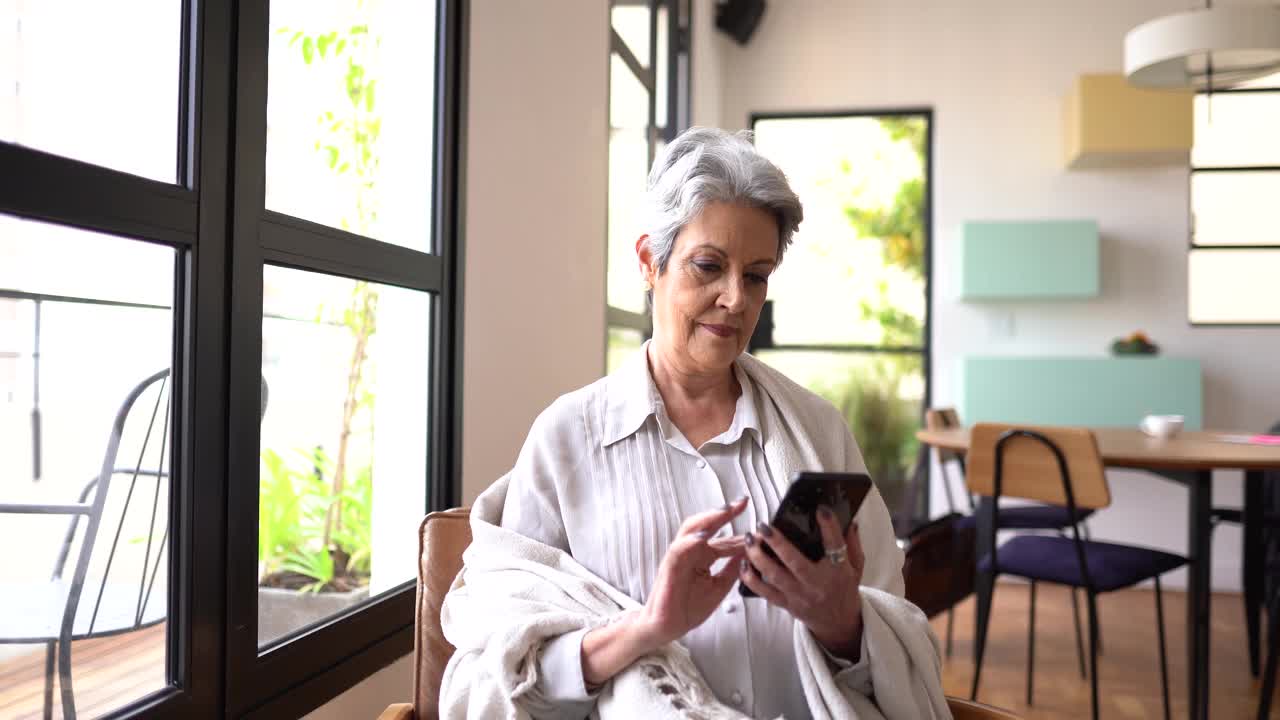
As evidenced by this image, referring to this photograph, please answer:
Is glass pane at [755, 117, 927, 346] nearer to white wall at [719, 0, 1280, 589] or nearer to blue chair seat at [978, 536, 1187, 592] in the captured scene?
white wall at [719, 0, 1280, 589]

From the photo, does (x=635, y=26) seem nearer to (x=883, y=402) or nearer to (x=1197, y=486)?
(x=883, y=402)

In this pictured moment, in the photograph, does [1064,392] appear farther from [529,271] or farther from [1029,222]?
[529,271]

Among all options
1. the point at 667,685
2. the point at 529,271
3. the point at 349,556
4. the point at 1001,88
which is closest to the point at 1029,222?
the point at 1001,88

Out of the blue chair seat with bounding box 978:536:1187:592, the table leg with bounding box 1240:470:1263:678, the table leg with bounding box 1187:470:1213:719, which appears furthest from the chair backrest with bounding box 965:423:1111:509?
the table leg with bounding box 1240:470:1263:678

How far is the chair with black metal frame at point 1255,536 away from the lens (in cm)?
357

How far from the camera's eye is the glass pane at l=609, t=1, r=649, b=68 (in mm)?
4180

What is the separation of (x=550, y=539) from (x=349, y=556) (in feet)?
2.81

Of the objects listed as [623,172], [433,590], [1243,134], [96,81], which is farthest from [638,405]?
[1243,134]

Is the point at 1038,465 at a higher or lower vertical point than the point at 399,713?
higher

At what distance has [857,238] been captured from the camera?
6.09 m

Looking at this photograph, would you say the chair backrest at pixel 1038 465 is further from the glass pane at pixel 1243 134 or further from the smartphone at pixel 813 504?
the glass pane at pixel 1243 134

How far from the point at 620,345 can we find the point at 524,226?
1.55 metres

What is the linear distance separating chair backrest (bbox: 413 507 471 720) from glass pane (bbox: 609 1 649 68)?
2851 mm

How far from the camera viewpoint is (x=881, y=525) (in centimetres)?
146
